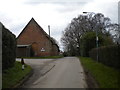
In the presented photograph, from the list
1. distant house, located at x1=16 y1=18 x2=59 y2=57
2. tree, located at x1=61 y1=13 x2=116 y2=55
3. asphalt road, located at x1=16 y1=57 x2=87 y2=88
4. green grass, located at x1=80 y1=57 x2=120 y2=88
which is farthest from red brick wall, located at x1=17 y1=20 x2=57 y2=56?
green grass, located at x1=80 y1=57 x2=120 y2=88

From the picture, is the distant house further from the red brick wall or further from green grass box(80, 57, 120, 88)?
green grass box(80, 57, 120, 88)

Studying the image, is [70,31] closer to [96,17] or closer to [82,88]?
[96,17]

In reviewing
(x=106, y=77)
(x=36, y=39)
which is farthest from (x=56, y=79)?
(x=36, y=39)

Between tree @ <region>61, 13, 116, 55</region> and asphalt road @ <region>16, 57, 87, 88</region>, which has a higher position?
tree @ <region>61, 13, 116, 55</region>

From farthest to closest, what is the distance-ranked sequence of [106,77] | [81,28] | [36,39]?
[81,28], [36,39], [106,77]

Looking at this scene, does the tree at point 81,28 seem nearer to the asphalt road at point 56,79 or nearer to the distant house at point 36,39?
the distant house at point 36,39

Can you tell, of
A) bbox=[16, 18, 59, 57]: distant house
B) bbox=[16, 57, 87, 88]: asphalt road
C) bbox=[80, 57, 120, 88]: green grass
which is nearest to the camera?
bbox=[80, 57, 120, 88]: green grass

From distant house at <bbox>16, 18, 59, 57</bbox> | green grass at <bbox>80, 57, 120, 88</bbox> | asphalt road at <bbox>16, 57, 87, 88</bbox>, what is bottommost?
asphalt road at <bbox>16, 57, 87, 88</bbox>

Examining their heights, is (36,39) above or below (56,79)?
above

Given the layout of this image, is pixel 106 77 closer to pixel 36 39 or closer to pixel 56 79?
pixel 56 79

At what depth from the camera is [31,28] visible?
6125 cm

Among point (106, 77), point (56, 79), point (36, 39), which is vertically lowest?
point (56, 79)

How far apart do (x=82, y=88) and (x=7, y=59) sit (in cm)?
729

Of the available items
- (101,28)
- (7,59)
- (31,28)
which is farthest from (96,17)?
(7,59)
